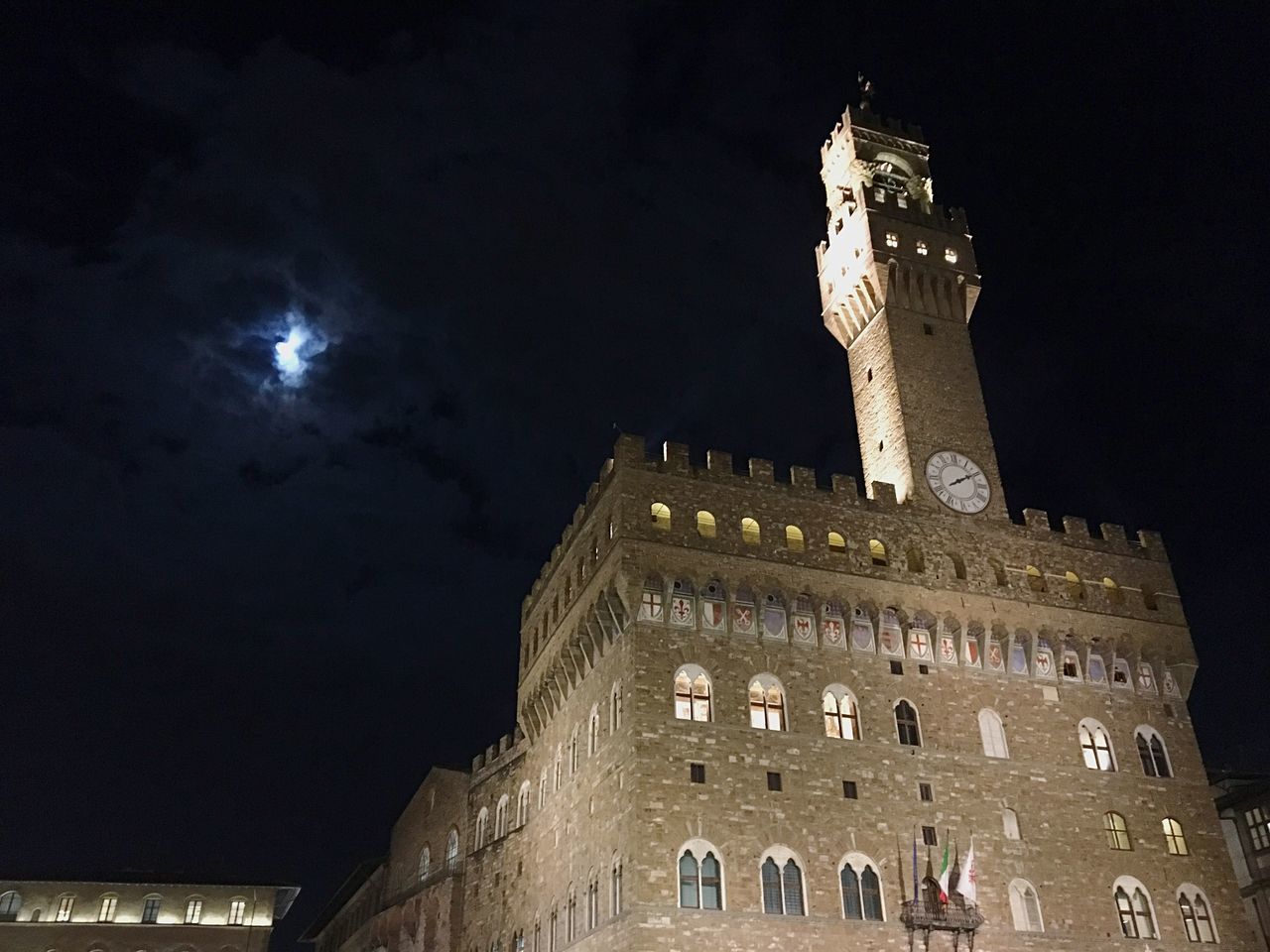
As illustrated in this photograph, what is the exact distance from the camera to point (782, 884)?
3175 cm

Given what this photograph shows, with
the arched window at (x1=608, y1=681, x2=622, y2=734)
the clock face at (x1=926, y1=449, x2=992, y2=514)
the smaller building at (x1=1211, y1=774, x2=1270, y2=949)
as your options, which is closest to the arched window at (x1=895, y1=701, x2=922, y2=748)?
the clock face at (x1=926, y1=449, x2=992, y2=514)

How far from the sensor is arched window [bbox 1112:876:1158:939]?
3459 cm

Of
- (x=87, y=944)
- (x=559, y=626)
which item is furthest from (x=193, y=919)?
(x=559, y=626)

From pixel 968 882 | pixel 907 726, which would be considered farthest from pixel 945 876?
pixel 907 726

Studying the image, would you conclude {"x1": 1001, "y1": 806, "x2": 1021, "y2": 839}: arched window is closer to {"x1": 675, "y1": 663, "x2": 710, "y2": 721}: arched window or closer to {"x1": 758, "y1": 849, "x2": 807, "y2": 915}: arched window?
{"x1": 758, "y1": 849, "x2": 807, "y2": 915}: arched window

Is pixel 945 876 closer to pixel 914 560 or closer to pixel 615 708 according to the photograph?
pixel 914 560

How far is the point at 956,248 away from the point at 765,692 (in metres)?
23.2

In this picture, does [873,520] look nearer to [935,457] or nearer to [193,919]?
[935,457]

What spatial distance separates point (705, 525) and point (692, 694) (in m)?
5.79

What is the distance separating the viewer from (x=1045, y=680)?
38.3 meters

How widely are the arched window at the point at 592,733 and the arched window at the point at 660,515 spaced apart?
6.57 m

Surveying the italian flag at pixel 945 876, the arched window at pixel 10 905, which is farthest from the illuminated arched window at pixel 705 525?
the arched window at pixel 10 905

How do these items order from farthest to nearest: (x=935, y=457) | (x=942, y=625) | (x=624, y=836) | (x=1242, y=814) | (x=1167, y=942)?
1. (x=1242, y=814)
2. (x=935, y=457)
3. (x=942, y=625)
4. (x=1167, y=942)
5. (x=624, y=836)

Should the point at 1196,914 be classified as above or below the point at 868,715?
below
